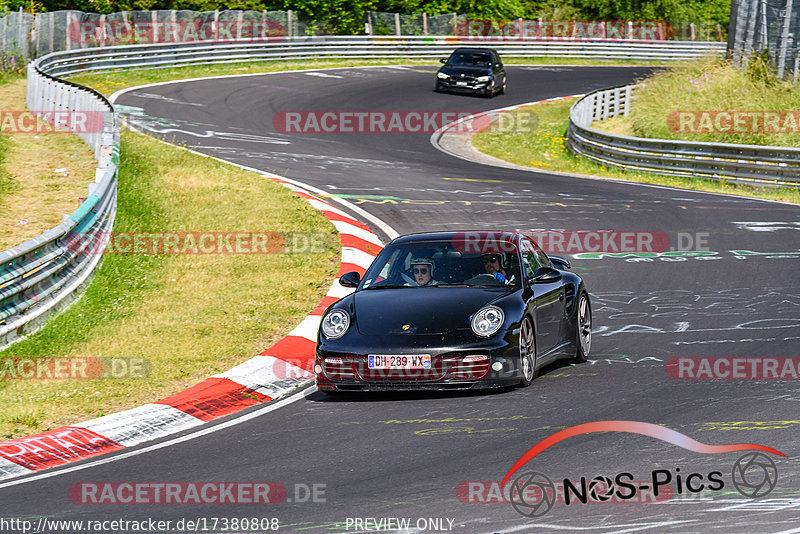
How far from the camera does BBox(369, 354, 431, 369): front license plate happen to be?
884 centimetres

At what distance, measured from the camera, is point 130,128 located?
2562cm

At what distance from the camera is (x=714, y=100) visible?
29.2m

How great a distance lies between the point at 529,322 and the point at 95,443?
3594 millimetres

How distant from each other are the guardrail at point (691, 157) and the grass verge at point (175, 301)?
990 cm

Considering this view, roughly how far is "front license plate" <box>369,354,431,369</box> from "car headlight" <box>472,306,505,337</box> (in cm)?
49

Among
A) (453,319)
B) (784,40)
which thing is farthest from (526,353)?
(784,40)

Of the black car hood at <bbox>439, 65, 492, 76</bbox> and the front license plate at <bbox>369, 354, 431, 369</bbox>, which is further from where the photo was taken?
the black car hood at <bbox>439, 65, 492, 76</bbox>

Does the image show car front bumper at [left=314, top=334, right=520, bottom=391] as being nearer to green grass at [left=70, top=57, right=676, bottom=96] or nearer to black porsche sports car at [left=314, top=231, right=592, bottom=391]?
black porsche sports car at [left=314, top=231, right=592, bottom=391]

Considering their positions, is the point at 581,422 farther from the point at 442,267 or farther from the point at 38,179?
the point at 38,179

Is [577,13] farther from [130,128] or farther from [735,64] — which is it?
[130,128]

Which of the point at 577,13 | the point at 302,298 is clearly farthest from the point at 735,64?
the point at 577,13

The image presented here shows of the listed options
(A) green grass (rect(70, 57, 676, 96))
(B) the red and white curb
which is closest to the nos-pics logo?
(B) the red and white curb

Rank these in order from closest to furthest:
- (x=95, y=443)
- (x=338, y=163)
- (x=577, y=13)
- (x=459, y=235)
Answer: (x=95, y=443) → (x=459, y=235) → (x=338, y=163) → (x=577, y=13)

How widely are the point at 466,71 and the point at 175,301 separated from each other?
26607mm
